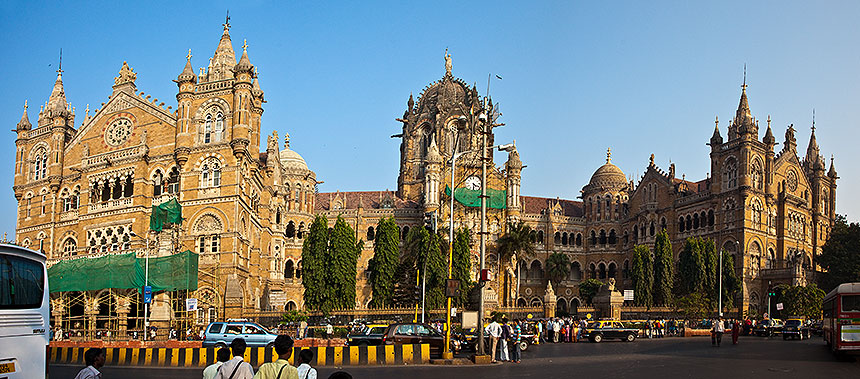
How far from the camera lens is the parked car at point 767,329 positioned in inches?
2055

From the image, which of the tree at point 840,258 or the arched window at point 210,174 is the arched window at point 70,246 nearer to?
the arched window at point 210,174

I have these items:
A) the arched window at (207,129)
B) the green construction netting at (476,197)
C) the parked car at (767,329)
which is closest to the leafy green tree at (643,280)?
the parked car at (767,329)

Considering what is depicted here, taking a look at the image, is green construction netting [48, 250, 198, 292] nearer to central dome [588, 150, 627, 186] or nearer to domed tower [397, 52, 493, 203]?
domed tower [397, 52, 493, 203]

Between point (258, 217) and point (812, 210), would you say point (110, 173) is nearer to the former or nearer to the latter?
point (258, 217)

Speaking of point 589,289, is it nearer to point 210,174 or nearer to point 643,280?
point 643,280

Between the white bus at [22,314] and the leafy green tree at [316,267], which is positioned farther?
the leafy green tree at [316,267]

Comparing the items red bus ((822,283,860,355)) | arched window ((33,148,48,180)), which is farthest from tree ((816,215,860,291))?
arched window ((33,148,48,180))

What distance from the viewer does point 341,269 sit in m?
59.9

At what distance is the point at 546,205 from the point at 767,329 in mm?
40464

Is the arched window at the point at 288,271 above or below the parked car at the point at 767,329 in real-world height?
above

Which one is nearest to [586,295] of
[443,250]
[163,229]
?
[443,250]

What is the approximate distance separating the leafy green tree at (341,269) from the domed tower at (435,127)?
921 inches

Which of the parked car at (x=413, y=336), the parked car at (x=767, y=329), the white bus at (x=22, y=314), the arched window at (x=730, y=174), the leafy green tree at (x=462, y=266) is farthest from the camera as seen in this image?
the arched window at (x=730, y=174)

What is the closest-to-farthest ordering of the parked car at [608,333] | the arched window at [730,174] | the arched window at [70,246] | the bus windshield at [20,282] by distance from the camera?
the bus windshield at [20,282]
the parked car at [608,333]
the arched window at [70,246]
the arched window at [730,174]
